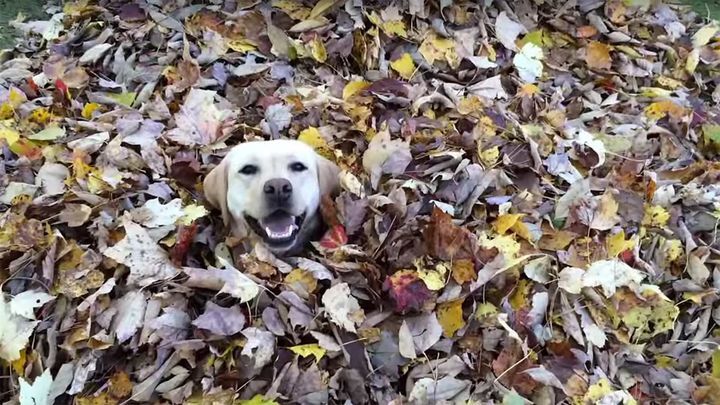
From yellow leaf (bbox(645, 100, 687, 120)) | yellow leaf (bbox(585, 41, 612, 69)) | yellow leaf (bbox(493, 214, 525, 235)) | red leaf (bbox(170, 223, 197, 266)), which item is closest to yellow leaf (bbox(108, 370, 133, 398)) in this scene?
red leaf (bbox(170, 223, 197, 266))

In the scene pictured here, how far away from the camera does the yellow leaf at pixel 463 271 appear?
283 cm

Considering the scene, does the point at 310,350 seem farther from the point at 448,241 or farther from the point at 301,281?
the point at 448,241

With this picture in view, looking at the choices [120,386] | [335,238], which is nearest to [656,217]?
[335,238]

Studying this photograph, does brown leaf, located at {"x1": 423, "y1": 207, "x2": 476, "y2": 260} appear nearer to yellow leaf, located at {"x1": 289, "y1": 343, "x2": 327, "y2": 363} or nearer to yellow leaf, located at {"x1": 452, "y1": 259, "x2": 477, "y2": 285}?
yellow leaf, located at {"x1": 452, "y1": 259, "x2": 477, "y2": 285}

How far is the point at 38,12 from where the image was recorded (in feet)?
16.4

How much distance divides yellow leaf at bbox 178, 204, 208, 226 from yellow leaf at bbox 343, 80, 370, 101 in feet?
3.68

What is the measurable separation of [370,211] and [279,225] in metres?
0.37

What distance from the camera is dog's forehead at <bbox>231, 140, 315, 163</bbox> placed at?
314 cm

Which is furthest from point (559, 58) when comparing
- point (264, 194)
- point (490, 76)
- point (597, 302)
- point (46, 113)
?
point (46, 113)

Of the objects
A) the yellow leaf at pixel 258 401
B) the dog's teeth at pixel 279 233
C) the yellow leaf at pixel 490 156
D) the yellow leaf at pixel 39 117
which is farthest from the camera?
the yellow leaf at pixel 39 117

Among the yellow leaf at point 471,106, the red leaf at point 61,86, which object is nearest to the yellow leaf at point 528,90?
the yellow leaf at point 471,106

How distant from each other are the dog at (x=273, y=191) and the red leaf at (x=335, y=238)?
121mm

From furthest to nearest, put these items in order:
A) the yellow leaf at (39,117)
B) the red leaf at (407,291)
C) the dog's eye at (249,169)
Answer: the yellow leaf at (39,117)
the dog's eye at (249,169)
the red leaf at (407,291)

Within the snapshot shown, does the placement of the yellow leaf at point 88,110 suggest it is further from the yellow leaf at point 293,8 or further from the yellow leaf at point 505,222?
the yellow leaf at point 505,222
